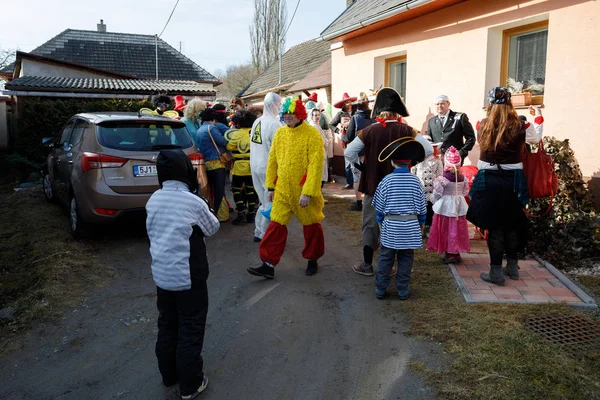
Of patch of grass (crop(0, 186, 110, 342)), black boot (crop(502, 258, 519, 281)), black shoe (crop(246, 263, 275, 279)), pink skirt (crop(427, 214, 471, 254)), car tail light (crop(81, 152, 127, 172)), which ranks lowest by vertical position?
patch of grass (crop(0, 186, 110, 342))

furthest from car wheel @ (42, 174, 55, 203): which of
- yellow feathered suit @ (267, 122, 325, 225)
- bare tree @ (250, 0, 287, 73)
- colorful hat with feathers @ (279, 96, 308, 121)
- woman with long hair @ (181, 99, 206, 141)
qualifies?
bare tree @ (250, 0, 287, 73)

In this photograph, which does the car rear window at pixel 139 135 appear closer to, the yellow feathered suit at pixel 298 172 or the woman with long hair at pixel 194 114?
the woman with long hair at pixel 194 114

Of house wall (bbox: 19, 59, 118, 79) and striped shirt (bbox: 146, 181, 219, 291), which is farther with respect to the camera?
house wall (bbox: 19, 59, 118, 79)

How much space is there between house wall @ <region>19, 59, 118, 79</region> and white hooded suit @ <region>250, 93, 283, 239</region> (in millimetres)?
16030

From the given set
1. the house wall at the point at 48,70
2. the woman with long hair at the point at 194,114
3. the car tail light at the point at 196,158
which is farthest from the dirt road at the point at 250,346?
the house wall at the point at 48,70

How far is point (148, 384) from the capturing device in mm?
3219

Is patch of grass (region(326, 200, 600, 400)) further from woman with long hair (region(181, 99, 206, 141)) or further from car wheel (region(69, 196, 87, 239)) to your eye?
woman with long hair (region(181, 99, 206, 141))

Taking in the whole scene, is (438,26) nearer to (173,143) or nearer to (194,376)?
(173,143)

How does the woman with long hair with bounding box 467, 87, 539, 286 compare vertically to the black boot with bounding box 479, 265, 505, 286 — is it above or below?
above

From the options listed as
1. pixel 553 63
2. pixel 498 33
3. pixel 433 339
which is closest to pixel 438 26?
pixel 498 33

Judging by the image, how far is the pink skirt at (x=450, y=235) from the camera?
5.32 meters

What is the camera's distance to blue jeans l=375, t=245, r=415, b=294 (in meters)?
4.43

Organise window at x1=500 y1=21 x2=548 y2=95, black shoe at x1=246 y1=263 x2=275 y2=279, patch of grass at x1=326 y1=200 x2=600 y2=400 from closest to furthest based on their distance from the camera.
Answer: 1. patch of grass at x1=326 y1=200 x2=600 y2=400
2. black shoe at x1=246 y1=263 x2=275 y2=279
3. window at x1=500 y1=21 x2=548 y2=95

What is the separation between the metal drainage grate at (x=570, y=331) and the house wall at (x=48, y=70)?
19.7 metres
